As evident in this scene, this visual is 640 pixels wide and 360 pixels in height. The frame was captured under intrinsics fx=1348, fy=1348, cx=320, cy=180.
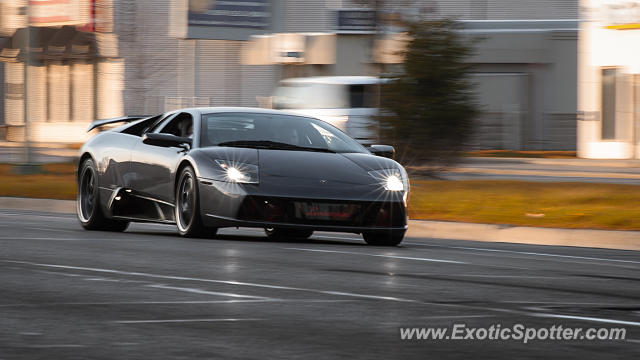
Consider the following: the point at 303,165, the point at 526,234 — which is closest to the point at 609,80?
the point at 526,234

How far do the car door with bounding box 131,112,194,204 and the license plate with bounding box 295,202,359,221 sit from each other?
4.34ft

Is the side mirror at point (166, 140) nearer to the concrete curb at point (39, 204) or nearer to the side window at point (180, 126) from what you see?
the side window at point (180, 126)

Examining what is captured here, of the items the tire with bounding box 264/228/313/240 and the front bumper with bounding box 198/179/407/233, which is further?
the tire with bounding box 264/228/313/240

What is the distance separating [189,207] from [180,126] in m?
1.34

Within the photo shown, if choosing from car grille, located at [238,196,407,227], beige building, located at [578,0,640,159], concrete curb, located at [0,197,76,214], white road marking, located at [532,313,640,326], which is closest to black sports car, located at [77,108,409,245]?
car grille, located at [238,196,407,227]

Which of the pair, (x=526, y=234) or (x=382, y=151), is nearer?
(x=382, y=151)

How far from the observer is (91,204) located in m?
12.9

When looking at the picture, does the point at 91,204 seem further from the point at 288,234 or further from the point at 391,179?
the point at 391,179

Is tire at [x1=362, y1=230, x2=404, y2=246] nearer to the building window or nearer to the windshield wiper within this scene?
the windshield wiper

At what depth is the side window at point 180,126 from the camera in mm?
12117

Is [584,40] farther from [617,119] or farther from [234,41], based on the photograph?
[234,41]

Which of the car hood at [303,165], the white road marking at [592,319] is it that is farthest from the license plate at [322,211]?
the white road marking at [592,319]

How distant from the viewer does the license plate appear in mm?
10773

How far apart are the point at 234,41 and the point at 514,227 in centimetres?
4300
